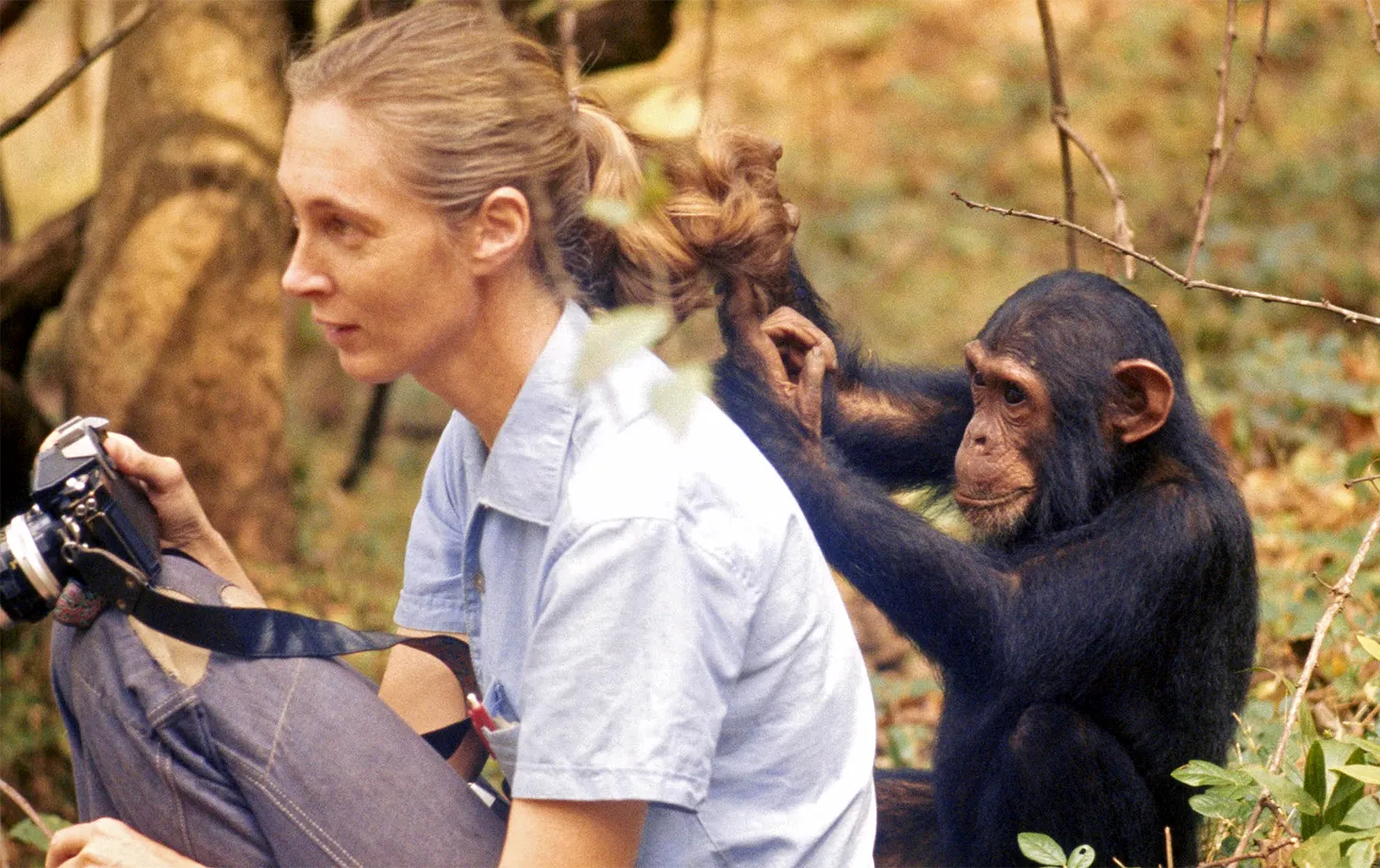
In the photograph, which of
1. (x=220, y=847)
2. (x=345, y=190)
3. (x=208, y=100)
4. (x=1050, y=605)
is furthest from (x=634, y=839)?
(x=208, y=100)

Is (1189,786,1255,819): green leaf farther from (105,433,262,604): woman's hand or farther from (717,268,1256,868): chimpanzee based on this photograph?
(105,433,262,604): woman's hand

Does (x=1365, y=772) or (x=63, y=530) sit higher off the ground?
(x=63, y=530)

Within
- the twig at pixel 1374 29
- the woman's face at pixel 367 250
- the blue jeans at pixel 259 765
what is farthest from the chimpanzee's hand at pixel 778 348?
the twig at pixel 1374 29

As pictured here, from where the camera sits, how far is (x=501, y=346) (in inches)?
85.7

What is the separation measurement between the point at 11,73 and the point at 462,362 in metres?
8.14

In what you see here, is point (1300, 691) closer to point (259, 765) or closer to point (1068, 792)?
point (1068, 792)

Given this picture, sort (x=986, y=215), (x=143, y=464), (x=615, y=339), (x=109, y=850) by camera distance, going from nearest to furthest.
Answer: (x=615, y=339) < (x=109, y=850) < (x=143, y=464) < (x=986, y=215)

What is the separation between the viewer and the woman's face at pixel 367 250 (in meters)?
2.06

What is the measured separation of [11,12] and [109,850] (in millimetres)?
3539

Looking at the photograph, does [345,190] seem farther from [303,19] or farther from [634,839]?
[303,19]

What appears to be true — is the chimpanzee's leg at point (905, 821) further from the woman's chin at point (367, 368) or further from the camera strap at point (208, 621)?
the woman's chin at point (367, 368)

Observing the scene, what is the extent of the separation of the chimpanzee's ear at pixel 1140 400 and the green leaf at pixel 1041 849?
2.91 feet

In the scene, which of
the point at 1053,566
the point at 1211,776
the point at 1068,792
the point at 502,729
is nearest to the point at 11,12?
the point at 502,729

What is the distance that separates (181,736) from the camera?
2.13 meters
